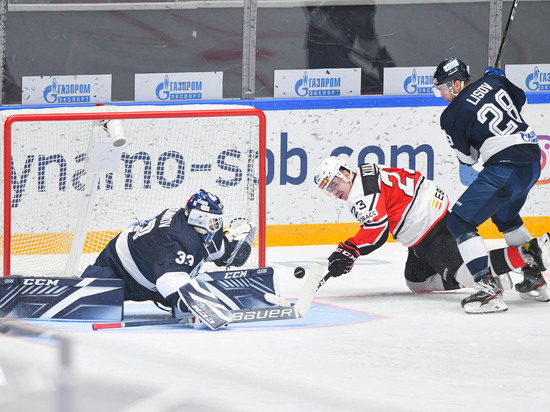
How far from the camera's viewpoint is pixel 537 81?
823 cm

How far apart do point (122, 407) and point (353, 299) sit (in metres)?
4.09

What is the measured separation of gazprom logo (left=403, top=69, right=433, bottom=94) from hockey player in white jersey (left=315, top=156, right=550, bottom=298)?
217 cm

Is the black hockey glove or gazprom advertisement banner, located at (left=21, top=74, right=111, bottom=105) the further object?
gazprom advertisement banner, located at (left=21, top=74, right=111, bottom=105)

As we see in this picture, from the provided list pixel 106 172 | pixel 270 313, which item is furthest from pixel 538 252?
pixel 106 172

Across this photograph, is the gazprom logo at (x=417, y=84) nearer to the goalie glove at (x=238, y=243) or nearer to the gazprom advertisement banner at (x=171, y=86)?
the gazprom advertisement banner at (x=171, y=86)

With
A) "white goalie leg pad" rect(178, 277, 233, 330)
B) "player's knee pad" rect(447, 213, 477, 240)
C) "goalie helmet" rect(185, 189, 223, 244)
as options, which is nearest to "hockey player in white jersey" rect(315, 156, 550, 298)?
"player's knee pad" rect(447, 213, 477, 240)

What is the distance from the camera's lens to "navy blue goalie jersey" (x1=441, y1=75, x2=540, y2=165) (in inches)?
216

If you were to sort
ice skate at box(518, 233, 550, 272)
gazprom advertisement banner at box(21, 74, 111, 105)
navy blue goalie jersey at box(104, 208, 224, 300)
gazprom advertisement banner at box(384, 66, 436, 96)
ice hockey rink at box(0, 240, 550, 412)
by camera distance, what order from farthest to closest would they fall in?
gazprom advertisement banner at box(384, 66, 436, 96) → gazprom advertisement banner at box(21, 74, 111, 105) → ice skate at box(518, 233, 550, 272) → navy blue goalie jersey at box(104, 208, 224, 300) → ice hockey rink at box(0, 240, 550, 412)

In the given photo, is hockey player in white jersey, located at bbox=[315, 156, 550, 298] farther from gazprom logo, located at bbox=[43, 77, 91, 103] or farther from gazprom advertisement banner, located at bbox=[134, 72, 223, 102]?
gazprom logo, located at bbox=[43, 77, 91, 103]

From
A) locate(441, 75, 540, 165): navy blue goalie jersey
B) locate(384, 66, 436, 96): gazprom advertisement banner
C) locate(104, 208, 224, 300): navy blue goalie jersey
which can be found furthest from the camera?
locate(384, 66, 436, 96): gazprom advertisement banner

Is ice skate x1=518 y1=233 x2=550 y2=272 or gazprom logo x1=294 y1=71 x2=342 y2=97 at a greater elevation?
gazprom logo x1=294 y1=71 x2=342 y2=97

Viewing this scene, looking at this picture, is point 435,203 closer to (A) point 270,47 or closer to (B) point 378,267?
(B) point 378,267

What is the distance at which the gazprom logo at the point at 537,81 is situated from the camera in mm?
8211

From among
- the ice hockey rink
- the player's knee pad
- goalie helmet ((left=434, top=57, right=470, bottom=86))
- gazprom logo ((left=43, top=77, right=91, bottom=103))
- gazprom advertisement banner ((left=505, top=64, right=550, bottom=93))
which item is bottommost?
the ice hockey rink
